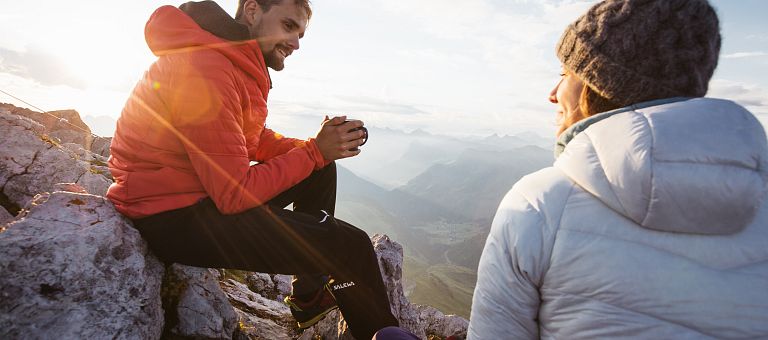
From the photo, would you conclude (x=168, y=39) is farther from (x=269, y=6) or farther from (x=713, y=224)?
(x=713, y=224)

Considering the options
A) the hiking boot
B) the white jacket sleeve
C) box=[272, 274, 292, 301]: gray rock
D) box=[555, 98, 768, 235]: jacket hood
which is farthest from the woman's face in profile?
box=[272, 274, 292, 301]: gray rock

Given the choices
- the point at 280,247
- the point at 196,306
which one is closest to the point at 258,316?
the point at 196,306

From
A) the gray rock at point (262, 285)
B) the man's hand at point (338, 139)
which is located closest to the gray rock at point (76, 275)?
the man's hand at point (338, 139)

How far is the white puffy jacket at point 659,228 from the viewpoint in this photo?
7.07ft

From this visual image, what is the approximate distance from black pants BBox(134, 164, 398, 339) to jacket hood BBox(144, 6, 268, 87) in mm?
2058

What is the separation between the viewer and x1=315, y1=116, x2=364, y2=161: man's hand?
531 centimetres

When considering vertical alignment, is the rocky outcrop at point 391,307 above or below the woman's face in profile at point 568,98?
below

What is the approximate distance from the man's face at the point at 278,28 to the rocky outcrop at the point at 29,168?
7.47m

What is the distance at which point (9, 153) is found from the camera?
9078 millimetres

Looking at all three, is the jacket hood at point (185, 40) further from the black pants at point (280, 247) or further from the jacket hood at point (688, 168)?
the jacket hood at point (688, 168)

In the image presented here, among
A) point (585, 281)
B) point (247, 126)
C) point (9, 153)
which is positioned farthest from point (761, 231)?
point (9, 153)

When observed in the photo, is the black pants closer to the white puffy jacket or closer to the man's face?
the man's face

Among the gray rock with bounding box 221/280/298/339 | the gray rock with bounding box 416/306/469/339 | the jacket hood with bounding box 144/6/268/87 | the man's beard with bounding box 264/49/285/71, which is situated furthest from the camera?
the gray rock with bounding box 416/306/469/339

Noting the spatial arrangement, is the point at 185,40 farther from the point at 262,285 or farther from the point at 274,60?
the point at 262,285
